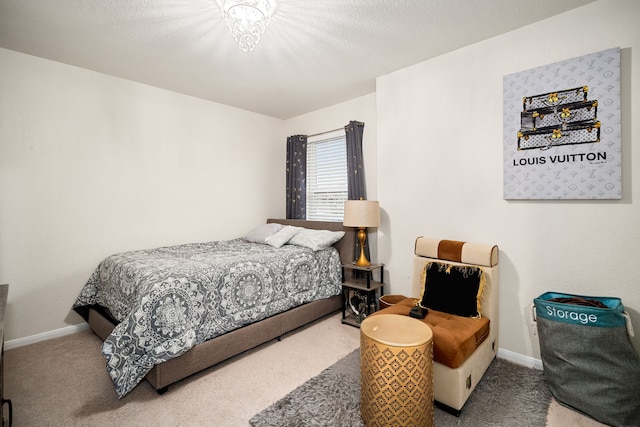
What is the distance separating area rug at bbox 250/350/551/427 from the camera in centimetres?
174

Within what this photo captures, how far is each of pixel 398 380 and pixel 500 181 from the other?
1816 millimetres

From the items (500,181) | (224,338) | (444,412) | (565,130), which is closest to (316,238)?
(224,338)

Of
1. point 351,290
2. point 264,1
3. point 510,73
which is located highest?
point 264,1

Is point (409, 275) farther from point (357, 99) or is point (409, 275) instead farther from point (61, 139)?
point (61, 139)

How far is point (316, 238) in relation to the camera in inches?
135

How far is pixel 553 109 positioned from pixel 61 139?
4.31m

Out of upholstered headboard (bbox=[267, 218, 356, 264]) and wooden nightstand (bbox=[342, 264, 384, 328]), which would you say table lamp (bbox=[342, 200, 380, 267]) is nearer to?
wooden nightstand (bbox=[342, 264, 384, 328])

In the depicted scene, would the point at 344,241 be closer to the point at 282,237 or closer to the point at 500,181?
the point at 282,237

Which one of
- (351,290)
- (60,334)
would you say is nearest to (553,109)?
(351,290)

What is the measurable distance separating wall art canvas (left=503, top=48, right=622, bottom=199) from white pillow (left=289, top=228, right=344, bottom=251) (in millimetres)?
1791

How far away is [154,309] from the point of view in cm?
200

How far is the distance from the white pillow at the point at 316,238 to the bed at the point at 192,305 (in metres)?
0.06

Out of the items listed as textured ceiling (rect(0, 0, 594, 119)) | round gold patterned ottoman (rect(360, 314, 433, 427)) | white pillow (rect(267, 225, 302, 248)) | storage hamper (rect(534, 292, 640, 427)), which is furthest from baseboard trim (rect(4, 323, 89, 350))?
storage hamper (rect(534, 292, 640, 427))

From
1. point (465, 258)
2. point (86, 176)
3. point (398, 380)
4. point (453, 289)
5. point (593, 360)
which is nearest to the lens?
point (398, 380)
